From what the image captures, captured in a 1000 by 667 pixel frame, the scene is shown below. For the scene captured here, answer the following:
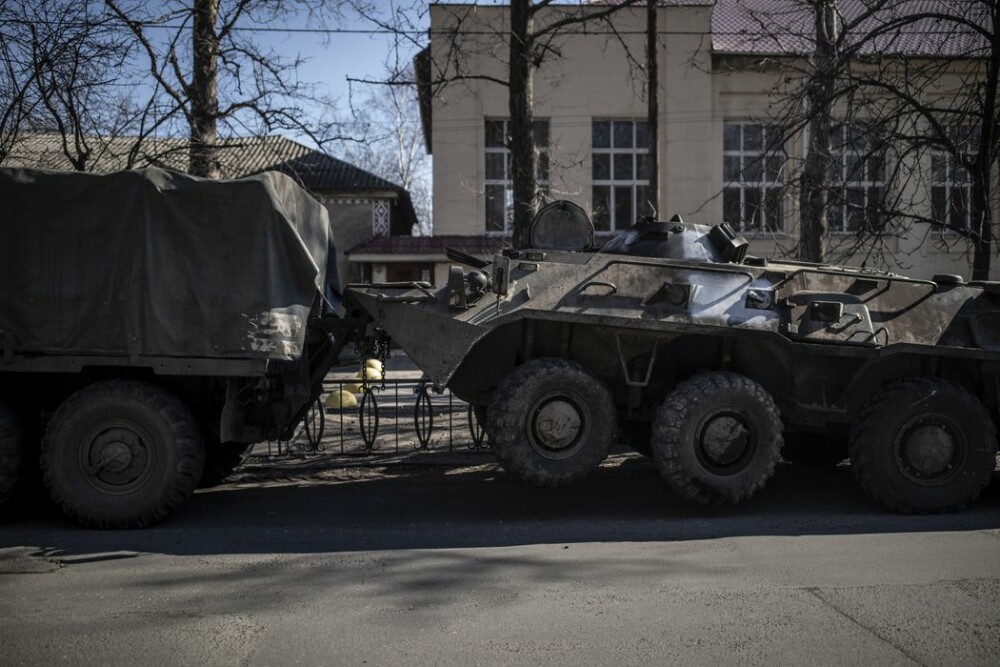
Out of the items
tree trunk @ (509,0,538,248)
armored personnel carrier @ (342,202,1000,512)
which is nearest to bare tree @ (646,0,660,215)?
tree trunk @ (509,0,538,248)

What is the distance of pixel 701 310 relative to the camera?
692 centimetres

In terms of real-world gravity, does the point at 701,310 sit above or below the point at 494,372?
above

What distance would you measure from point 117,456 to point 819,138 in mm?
10066

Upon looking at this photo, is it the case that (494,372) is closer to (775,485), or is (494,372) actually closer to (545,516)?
(545,516)

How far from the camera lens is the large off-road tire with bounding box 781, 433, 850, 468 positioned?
878 centimetres

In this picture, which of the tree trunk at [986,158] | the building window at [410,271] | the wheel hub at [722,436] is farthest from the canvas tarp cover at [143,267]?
the building window at [410,271]

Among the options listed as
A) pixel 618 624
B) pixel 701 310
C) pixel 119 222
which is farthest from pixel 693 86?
pixel 618 624

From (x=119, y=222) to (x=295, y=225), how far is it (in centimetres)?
132

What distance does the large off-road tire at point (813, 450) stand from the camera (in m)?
8.78

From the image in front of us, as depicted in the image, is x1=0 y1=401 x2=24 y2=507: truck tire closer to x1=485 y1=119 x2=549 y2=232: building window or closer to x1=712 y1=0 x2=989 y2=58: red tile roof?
x1=712 y1=0 x2=989 y2=58: red tile roof

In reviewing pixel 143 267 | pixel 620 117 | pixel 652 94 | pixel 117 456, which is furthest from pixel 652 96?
pixel 117 456

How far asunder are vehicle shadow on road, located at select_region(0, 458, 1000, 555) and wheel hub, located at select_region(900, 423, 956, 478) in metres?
0.41

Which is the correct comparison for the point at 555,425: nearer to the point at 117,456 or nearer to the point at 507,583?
the point at 507,583

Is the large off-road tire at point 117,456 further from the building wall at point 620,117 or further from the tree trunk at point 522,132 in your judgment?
the building wall at point 620,117
